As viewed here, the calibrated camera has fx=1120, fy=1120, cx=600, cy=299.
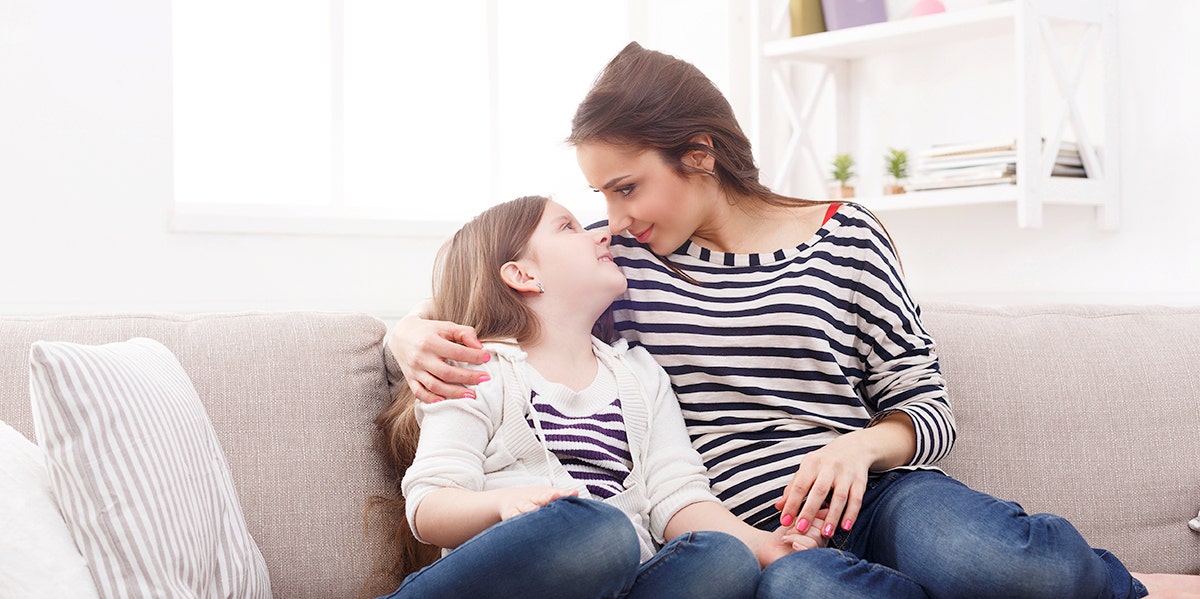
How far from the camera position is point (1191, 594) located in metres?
1.37

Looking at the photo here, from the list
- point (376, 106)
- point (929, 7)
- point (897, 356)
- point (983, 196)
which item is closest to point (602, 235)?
point (897, 356)

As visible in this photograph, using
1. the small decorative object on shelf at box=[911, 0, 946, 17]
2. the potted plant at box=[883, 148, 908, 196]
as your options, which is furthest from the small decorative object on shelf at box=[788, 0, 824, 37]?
the potted plant at box=[883, 148, 908, 196]

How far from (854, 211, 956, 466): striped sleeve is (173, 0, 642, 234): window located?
5.61 ft

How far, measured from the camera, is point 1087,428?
1650mm

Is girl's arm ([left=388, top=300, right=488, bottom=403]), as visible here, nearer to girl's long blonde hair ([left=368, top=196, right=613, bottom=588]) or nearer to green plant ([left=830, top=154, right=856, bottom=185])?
girl's long blonde hair ([left=368, top=196, right=613, bottom=588])

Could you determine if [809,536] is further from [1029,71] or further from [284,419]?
[1029,71]

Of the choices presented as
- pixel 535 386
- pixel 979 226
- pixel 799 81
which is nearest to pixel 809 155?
pixel 799 81

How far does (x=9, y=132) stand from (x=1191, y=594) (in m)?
2.45

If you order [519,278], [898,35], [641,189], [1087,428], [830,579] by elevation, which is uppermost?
[898,35]

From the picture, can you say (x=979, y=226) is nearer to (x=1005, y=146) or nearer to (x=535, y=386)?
(x=1005, y=146)

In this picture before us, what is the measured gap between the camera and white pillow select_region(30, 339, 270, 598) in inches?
44.7

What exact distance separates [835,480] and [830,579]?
0.17 meters

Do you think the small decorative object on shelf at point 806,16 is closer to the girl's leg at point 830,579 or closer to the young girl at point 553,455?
the young girl at point 553,455

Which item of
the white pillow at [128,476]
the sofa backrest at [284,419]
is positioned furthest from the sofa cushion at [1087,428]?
the white pillow at [128,476]
